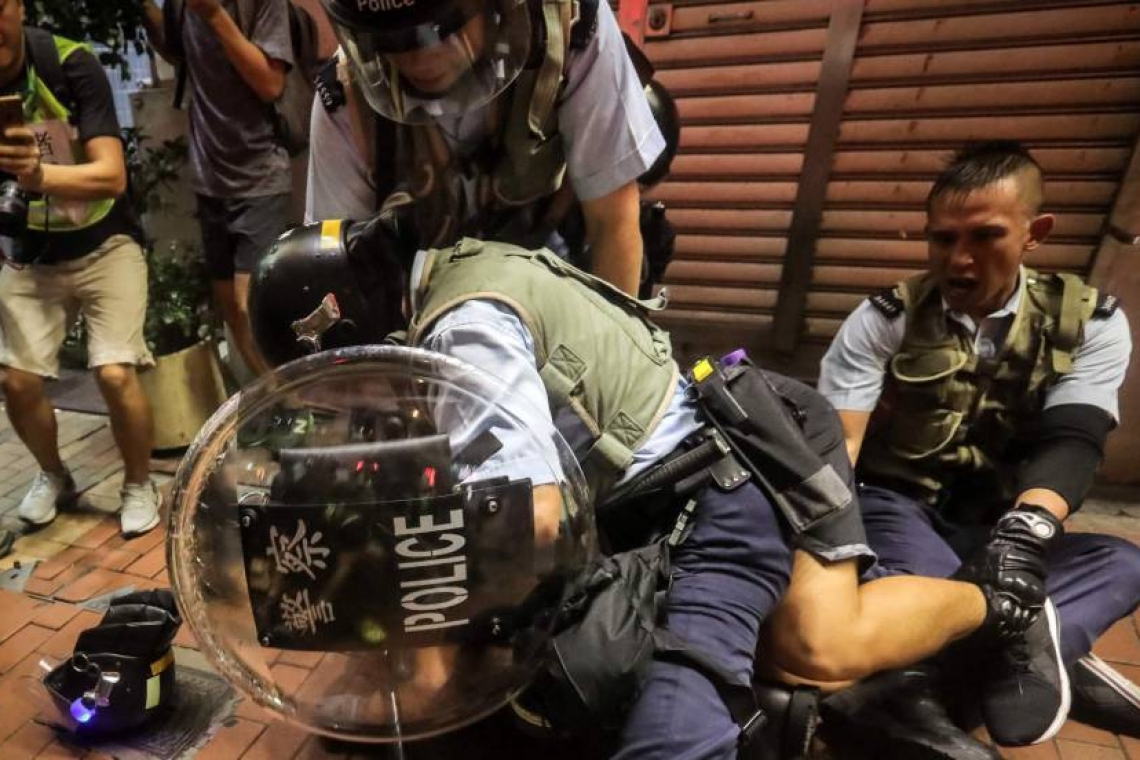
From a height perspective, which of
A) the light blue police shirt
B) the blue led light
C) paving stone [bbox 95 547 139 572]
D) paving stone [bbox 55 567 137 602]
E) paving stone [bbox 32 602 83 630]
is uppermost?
the light blue police shirt

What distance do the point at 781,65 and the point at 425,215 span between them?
2.05 metres

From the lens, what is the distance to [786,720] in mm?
1744

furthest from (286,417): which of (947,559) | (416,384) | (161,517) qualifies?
(161,517)

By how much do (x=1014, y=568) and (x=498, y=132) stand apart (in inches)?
72.4

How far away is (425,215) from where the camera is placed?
179cm

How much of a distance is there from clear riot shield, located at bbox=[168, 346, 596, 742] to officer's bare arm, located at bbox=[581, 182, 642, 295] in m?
1.11

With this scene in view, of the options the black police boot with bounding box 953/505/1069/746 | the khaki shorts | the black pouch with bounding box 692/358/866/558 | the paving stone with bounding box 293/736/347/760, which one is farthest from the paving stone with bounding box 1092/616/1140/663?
the khaki shorts

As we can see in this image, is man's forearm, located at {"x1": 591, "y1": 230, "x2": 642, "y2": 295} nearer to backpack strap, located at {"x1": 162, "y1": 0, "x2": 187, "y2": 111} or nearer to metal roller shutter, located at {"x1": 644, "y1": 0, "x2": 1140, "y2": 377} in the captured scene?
metal roller shutter, located at {"x1": 644, "y1": 0, "x2": 1140, "y2": 377}

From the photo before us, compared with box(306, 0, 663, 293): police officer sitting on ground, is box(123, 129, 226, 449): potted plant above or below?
below

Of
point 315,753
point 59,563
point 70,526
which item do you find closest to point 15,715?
point 59,563

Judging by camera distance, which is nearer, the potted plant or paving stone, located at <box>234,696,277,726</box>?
paving stone, located at <box>234,696,277,726</box>

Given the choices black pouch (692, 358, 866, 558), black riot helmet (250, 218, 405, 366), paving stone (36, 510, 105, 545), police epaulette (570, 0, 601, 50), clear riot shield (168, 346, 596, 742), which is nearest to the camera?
clear riot shield (168, 346, 596, 742)

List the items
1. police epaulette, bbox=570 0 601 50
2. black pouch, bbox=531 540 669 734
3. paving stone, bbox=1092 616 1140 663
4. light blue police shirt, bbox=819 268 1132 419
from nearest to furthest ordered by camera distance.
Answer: black pouch, bbox=531 540 669 734 → police epaulette, bbox=570 0 601 50 → light blue police shirt, bbox=819 268 1132 419 → paving stone, bbox=1092 616 1140 663

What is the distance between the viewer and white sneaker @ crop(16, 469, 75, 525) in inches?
121
